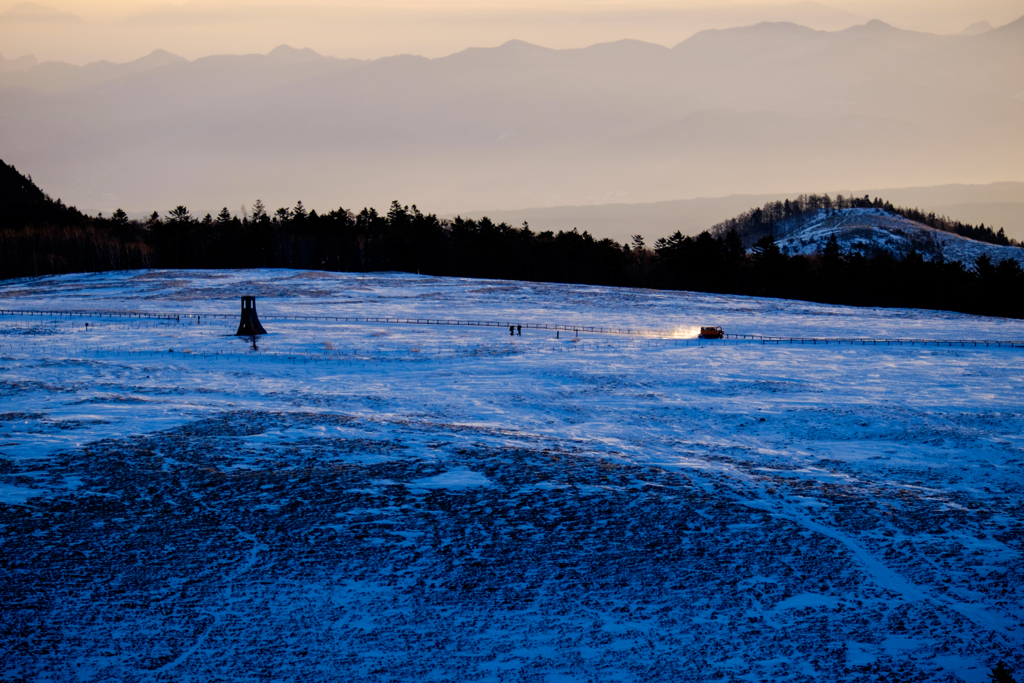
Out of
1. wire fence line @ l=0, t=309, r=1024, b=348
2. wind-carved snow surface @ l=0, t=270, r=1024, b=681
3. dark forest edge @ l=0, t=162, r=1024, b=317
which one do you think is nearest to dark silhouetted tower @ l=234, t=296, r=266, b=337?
wire fence line @ l=0, t=309, r=1024, b=348

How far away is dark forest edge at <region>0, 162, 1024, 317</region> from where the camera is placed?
4550 inches

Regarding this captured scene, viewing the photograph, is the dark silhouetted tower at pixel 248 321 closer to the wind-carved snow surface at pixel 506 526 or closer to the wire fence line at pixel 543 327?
the wire fence line at pixel 543 327

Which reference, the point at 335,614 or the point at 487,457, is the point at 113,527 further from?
the point at 487,457

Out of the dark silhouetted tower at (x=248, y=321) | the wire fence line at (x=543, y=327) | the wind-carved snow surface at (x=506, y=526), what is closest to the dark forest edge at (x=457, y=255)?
the wire fence line at (x=543, y=327)

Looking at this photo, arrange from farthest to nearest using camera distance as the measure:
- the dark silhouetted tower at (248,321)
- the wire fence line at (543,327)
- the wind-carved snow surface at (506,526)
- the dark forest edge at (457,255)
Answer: the dark forest edge at (457,255), the wire fence line at (543,327), the dark silhouetted tower at (248,321), the wind-carved snow surface at (506,526)

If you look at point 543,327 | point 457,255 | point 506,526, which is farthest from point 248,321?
point 457,255

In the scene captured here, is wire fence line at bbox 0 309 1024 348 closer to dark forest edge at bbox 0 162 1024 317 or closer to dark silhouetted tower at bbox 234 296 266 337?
dark silhouetted tower at bbox 234 296 266 337

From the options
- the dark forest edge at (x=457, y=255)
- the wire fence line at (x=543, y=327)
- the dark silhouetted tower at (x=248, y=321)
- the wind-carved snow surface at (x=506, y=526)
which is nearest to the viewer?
the wind-carved snow surface at (x=506, y=526)

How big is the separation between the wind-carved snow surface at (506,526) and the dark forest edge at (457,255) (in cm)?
7798

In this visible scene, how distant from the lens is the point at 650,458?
85.5 feet

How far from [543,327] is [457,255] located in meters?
75.1

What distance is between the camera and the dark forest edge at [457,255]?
115562mm

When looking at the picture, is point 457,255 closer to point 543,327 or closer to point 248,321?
point 543,327

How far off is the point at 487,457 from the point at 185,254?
133m
